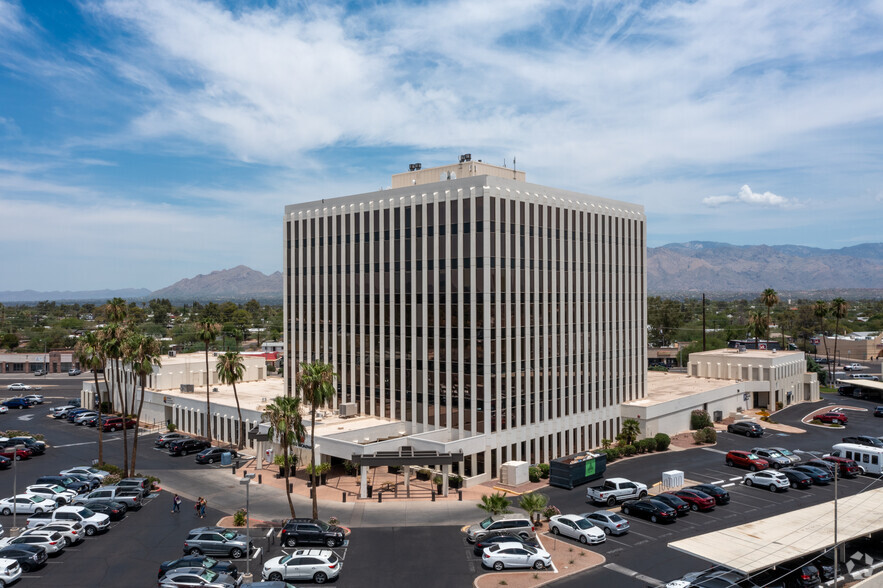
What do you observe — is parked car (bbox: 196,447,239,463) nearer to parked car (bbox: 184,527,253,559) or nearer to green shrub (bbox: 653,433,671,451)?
parked car (bbox: 184,527,253,559)

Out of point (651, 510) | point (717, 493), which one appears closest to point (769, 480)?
point (717, 493)

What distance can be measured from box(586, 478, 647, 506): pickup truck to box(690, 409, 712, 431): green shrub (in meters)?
33.2

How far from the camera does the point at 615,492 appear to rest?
2109 inches

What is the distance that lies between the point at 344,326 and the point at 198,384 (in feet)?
130

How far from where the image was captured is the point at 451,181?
63.2 meters

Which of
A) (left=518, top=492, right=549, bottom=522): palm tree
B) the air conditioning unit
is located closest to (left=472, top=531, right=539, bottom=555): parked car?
(left=518, top=492, right=549, bottom=522): palm tree

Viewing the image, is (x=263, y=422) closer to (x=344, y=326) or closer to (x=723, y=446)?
(x=344, y=326)

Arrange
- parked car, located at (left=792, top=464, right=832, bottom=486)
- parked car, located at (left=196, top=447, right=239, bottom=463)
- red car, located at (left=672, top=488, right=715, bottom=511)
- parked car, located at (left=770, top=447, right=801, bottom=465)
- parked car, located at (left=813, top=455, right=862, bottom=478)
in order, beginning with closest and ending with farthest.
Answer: red car, located at (left=672, top=488, right=715, bottom=511), parked car, located at (left=792, top=464, right=832, bottom=486), parked car, located at (left=813, top=455, right=862, bottom=478), parked car, located at (left=770, top=447, right=801, bottom=465), parked car, located at (left=196, top=447, right=239, bottom=463)

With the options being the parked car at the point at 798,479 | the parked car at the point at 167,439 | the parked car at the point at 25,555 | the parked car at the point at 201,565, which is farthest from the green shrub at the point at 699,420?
the parked car at the point at 25,555

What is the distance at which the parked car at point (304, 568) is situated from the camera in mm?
39094

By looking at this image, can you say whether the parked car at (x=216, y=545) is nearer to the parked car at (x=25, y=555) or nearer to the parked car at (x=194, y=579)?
the parked car at (x=194, y=579)

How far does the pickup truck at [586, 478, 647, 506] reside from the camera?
2103 inches

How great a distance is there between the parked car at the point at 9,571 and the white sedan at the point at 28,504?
14.3 meters

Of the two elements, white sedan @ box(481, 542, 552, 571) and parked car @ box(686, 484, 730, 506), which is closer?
white sedan @ box(481, 542, 552, 571)
